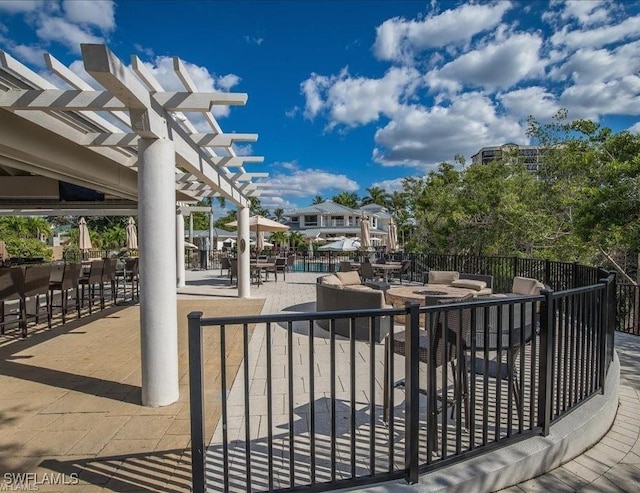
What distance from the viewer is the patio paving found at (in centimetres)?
A: 238

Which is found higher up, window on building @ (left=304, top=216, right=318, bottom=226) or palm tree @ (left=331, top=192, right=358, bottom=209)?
palm tree @ (left=331, top=192, right=358, bottom=209)

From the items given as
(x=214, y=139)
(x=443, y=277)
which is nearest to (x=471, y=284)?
(x=443, y=277)

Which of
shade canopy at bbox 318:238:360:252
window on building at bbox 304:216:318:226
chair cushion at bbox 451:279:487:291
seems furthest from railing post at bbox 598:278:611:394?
window on building at bbox 304:216:318:226

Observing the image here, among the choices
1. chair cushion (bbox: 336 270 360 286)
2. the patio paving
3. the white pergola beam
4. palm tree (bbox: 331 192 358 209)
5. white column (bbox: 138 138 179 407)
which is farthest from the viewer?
palm tree (bbox: 331 192 358 209)

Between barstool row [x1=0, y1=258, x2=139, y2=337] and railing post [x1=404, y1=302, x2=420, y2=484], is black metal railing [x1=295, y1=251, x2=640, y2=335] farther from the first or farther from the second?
barstool row [x1=0, y1=258, x2=139, y2=337]

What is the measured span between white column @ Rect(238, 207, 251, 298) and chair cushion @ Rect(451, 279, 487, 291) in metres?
5.22

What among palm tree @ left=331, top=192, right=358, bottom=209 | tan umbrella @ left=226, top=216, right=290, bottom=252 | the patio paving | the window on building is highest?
palm tree @ left=331, top=192, right=358, bottom=209

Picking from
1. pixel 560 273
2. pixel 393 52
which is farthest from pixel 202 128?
pixel 393 52

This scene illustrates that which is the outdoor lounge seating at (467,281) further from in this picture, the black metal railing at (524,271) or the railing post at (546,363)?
the railing post at (546,363)

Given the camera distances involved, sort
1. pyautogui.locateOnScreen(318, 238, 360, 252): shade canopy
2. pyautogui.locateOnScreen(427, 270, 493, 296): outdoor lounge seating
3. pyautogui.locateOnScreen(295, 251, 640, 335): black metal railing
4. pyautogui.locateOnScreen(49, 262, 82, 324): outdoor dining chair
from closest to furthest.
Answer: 1. pyautogui.locateOnScreen(295, 251, 640, 335): black metal railing
2. pyautogui.locateOnScreen(49, 262, 82, 324): outdoor dining chair
3. pyautogui.locateOnScreen(427, 270, 493, 296): outdoor lounge seating
4. pyautogui.locateOnScreen(318, 238, 360, 252): shade canopy

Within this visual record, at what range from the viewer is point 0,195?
836cm

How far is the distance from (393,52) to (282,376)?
12.0 meters

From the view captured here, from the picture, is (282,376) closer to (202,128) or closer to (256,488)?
(256,488)

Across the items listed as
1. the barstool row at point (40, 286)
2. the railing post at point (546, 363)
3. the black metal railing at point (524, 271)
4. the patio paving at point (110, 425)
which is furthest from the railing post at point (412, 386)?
the barstool row at point (40, 286)
